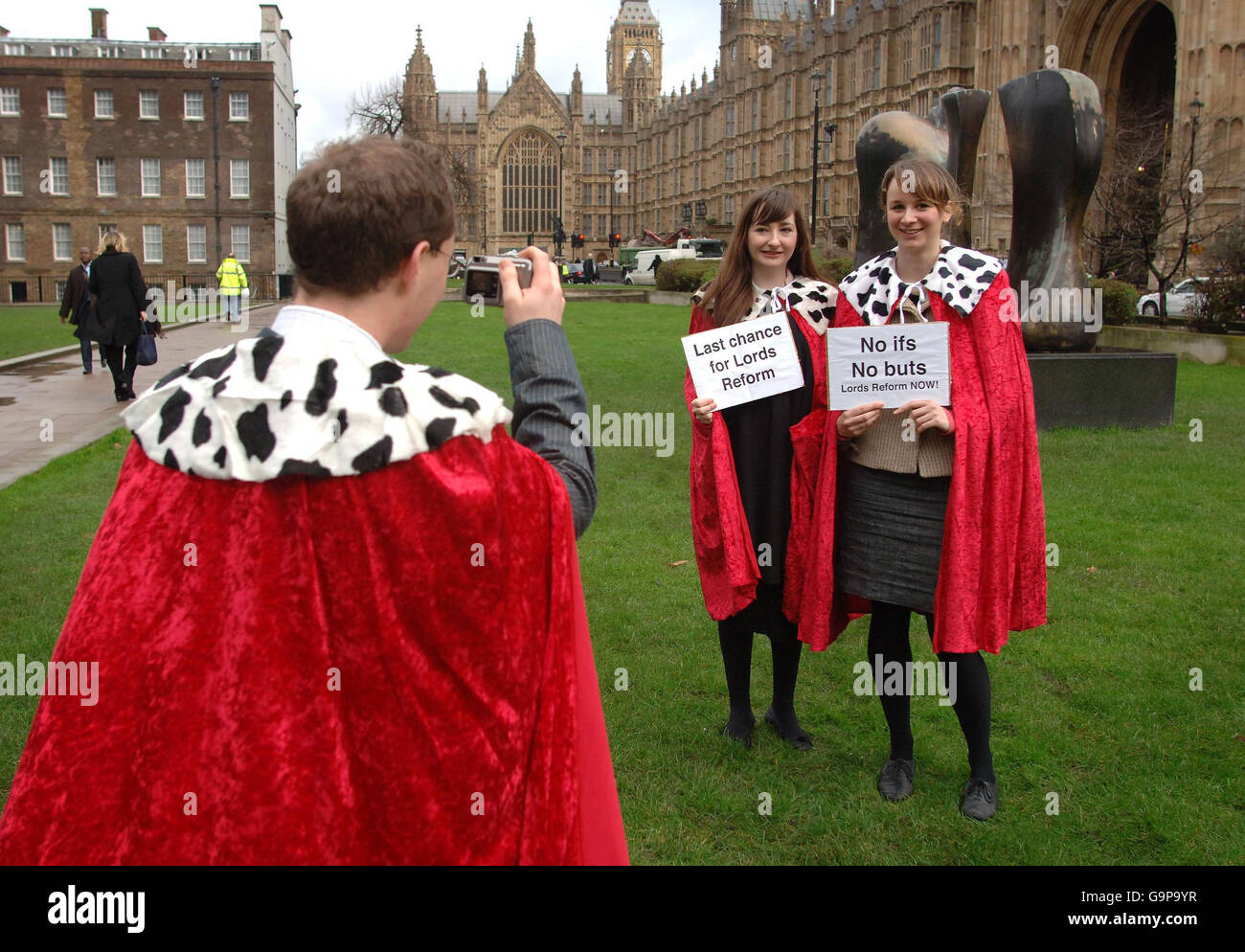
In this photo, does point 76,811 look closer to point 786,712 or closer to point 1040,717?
point 786,712

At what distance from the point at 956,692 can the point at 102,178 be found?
48058 mm

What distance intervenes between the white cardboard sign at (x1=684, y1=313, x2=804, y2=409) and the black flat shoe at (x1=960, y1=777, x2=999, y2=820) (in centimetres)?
145

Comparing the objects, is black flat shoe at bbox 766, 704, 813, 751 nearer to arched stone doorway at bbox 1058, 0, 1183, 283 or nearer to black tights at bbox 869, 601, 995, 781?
black tights at bbox 869, 601, 995, 781

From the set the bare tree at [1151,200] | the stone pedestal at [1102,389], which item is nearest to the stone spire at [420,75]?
the bare tree at [1151,200]

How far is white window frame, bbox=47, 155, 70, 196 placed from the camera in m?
44.2

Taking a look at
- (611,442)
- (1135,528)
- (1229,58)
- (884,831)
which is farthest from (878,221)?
(1229,58)

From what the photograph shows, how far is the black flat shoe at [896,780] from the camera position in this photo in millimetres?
3654

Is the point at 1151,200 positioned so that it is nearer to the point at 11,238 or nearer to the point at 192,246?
the point at 192,246

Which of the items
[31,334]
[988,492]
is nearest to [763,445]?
[988,492]

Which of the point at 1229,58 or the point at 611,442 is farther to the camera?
the point at 1229,58

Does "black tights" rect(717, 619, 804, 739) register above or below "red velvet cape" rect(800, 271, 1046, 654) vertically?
below

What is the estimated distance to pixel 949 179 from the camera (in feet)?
11.1

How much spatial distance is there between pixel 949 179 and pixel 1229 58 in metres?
34.0

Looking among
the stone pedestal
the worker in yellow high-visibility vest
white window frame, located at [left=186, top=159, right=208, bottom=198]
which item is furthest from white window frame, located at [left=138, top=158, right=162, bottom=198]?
the stone pedestal
